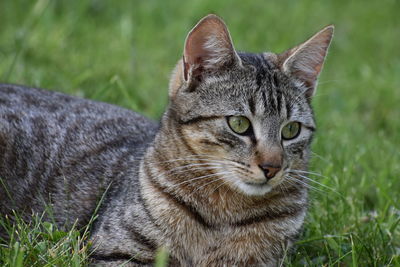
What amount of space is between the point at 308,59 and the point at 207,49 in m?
0.65

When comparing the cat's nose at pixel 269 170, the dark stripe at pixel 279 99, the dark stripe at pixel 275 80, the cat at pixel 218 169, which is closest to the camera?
the cat's nose at pixel 269 170

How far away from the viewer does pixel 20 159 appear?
13.7 feet

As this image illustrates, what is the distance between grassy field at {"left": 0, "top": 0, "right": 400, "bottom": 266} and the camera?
3.80m

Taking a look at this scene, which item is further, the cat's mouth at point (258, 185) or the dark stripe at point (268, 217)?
the dark stripe at point (268, 217)

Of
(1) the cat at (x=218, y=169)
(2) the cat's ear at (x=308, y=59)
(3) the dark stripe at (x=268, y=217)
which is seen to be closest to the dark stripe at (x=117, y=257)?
(1) the cat at (x=218, y=169)

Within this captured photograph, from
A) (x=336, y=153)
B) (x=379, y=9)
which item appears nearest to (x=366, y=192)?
(x=336, y=153)

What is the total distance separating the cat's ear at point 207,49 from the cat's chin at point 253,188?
2.15 feet

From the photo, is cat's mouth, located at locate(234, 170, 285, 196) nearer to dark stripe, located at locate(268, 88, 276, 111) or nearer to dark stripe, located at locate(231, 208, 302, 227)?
dark stripe, located at locate(231, 208, 302, 227)

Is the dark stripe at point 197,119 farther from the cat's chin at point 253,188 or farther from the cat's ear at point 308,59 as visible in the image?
the cat's ear at point 308,59

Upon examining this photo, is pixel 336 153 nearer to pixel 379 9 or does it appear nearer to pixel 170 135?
pixel 170 135

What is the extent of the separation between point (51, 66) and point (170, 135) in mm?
2964

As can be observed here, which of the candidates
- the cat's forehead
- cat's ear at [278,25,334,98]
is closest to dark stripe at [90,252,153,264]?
the cat's forehead

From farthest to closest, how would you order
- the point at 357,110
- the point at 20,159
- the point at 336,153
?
the point at 357,110 → the point at 336,153 → the point at 20,159

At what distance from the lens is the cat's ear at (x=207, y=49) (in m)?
3.54
